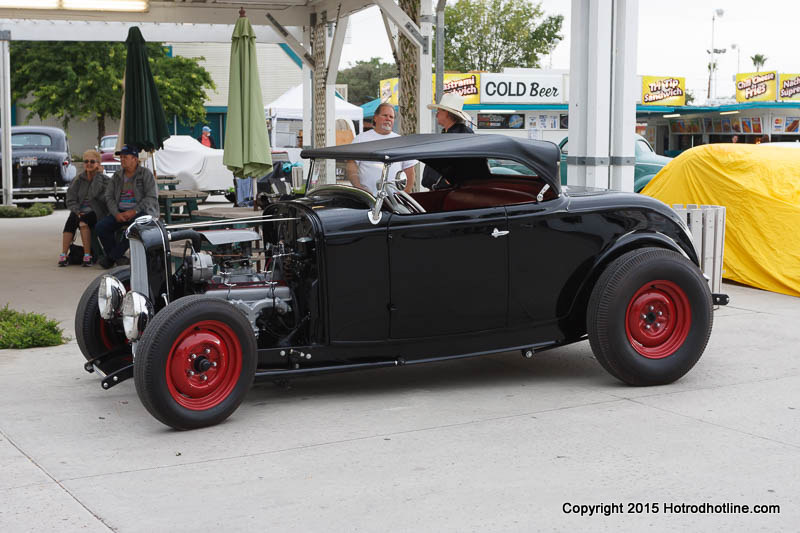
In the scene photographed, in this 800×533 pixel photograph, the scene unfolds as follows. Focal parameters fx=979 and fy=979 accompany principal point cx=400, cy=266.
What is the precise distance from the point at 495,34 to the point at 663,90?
24807 millimetres

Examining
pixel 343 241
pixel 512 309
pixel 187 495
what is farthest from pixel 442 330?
pixel 187 495

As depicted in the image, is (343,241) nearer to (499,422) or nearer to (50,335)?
(499,422)

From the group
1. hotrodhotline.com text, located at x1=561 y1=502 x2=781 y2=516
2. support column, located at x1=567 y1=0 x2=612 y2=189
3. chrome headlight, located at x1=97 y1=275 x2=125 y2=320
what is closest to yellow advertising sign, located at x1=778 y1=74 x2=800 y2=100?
support column, located at x1=567 y1=0 x2=612 y2=189

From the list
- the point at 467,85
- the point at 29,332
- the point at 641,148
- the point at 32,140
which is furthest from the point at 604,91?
the point at 467,85

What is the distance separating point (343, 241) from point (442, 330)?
0.83m

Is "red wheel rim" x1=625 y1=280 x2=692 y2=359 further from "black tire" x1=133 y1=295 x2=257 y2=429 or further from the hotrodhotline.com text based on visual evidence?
"black tire" x1=133 y1=295 x2=257 y2=429

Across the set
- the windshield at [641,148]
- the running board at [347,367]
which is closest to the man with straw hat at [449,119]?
the running board at [347,367]

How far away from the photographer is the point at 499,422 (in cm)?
→ 536

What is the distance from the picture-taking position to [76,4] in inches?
500

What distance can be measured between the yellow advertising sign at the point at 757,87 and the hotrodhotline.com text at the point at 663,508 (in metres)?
39.1

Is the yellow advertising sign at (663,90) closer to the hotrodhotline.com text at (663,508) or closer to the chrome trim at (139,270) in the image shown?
the chrome trim at (139,270)

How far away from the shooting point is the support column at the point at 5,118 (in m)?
20.8

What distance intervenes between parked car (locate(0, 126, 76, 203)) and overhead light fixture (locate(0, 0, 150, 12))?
10.1m

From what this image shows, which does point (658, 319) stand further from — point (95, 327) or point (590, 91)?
point (95, 327)
